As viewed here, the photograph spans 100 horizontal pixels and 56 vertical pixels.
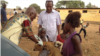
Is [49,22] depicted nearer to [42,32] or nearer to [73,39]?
[42,32]

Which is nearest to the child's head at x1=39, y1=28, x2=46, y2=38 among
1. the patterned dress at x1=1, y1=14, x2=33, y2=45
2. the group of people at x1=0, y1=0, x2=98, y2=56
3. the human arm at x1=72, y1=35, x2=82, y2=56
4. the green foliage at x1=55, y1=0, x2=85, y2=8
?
the group of people at x1=0, y1=0, x2=98, y2=56

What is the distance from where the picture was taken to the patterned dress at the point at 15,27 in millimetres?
1597

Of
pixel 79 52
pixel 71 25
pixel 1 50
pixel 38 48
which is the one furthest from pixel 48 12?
pixel 1 50

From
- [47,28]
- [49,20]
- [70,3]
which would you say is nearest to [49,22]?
[49,20]

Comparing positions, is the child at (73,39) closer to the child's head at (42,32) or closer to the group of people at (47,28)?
the group of people at (47,28)

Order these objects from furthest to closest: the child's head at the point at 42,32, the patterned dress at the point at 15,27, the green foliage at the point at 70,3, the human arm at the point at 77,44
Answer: the green foliage at the point at 70,3
the child's head at the point at 42,32
the patterned dress at the point at 15,27
the human arm at the point at 77,44

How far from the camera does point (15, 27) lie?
1643 mm

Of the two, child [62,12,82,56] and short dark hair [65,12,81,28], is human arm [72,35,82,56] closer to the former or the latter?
child [62,12,82,56]

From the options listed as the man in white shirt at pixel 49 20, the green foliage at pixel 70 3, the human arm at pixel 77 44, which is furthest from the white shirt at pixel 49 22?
the green foliage at pixel 70 3

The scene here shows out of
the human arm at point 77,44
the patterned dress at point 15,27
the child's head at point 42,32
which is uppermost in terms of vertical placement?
the patterned dress at point 15,27

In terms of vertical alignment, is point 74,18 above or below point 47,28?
above

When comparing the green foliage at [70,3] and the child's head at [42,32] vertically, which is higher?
the green foliage at [70,3]

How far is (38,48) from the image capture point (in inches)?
77.3

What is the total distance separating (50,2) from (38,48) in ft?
4.10
